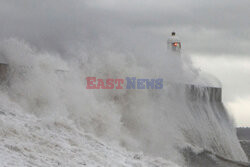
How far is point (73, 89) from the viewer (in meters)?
11.9

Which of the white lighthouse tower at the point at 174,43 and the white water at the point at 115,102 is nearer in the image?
the white water at the point at 115,102

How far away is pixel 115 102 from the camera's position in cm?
1302

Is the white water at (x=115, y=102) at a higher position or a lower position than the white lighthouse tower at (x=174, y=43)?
lower

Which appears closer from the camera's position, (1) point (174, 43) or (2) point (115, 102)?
(2) point (115, 102)

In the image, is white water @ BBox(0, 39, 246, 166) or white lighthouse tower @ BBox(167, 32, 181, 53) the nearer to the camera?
white water @ BBox(0, 39, 246, 166)

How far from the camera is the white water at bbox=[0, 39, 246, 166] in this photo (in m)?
10.7

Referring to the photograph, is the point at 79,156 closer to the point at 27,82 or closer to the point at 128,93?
the point at 27,82

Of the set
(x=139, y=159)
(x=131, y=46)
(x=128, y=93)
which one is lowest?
(x=139, y=159)

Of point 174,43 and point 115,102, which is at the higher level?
point 174,43

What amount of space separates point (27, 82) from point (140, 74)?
469 centimetres

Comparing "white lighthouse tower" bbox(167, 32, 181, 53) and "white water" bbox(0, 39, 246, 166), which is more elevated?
"white lighthouse tower" bbox(167, 32, 181, 53)

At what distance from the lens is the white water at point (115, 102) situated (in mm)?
10695

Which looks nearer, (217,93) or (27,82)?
(27,82)

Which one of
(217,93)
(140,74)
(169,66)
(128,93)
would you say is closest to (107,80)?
(128,93)
